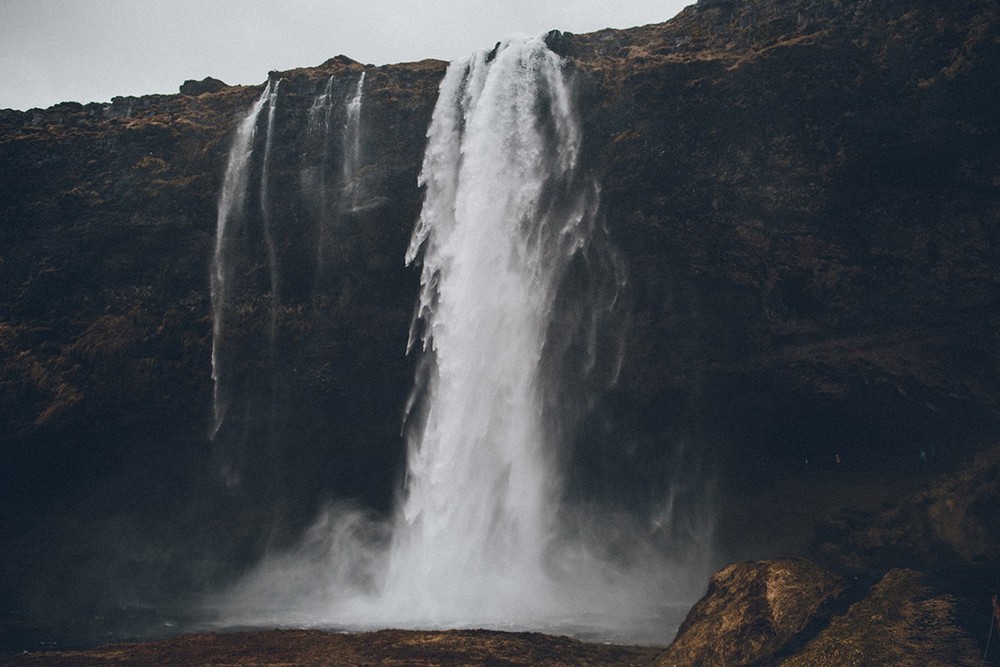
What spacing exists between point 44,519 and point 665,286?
26.3 m

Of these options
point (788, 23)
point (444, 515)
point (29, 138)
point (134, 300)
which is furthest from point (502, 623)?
point (29, 138)

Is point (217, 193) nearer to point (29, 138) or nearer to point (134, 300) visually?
point (134, 300)

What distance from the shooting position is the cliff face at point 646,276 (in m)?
23.5

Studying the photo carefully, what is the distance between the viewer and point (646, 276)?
90.2 feet

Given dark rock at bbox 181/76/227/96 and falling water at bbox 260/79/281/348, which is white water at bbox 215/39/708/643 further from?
dark rock at bbox 181/76/227/96

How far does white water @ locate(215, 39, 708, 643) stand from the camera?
27.3 meters

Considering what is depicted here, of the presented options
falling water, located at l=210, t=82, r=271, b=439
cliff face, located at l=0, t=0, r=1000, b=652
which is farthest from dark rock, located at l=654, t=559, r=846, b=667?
falling water, located at l=210, t=82, r=271, b=439

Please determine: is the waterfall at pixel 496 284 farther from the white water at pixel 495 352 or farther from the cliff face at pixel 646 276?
the cliff face at pixel 646 276

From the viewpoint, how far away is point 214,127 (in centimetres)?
3025

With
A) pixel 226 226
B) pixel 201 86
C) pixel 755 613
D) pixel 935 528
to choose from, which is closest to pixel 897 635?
Answer: pixel 755 613

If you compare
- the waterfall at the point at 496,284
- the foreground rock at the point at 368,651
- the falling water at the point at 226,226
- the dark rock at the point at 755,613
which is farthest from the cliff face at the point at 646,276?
the foreground rock at the point at 368,651

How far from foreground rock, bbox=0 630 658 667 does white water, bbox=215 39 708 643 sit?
7.92 m

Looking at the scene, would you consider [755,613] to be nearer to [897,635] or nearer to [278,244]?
[897,635]

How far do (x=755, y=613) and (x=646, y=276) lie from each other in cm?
1415
